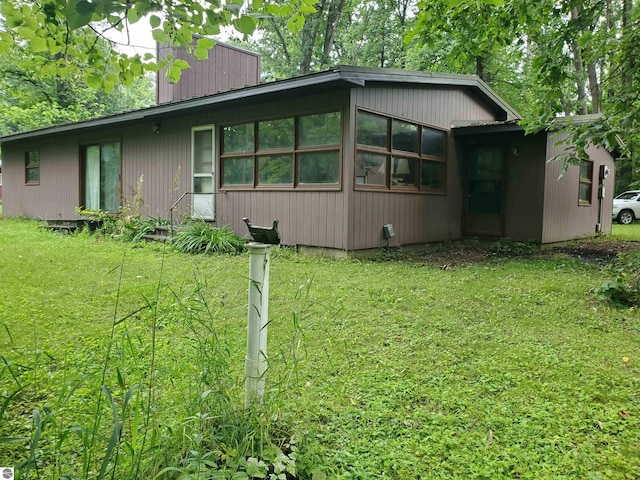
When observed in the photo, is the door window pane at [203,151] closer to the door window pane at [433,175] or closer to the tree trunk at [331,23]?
the door window pane at [433,175]

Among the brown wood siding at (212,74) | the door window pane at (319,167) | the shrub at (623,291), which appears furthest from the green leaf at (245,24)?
the brown wood siding at (212,74)

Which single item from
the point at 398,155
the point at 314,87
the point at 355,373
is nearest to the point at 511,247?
the point at 398,155

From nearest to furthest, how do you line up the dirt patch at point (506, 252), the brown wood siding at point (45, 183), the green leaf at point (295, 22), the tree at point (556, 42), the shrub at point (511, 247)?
the green leaf at point (295, 22) < the tree at point (556, 42) < the dirt patch at point (506, 252) < the shrub at point (511, 247) < the brown wood siding at point (45, 183)

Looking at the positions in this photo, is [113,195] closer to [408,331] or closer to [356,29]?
[408,331]

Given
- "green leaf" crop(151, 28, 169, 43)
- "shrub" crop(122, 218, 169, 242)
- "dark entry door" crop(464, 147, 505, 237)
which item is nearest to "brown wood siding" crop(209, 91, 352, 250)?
"shrub" crop(122, 218, 169, 242)

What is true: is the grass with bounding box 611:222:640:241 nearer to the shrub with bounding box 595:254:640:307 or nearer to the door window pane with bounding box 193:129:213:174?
the shrub with bounding box 595:254:640:307

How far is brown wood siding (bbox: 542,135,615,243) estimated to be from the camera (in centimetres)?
829

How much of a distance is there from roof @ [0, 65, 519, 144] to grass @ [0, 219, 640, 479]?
9.30 feet

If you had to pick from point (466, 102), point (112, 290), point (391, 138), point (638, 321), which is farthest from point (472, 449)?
point (466, 102)

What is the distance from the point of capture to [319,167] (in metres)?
6.55

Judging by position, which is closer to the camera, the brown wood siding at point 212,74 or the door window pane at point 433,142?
the door window pane at point 433,142

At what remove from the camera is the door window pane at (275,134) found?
687 centimetres

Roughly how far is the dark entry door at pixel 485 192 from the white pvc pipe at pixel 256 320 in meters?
7.94

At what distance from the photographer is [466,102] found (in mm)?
A: 8914
